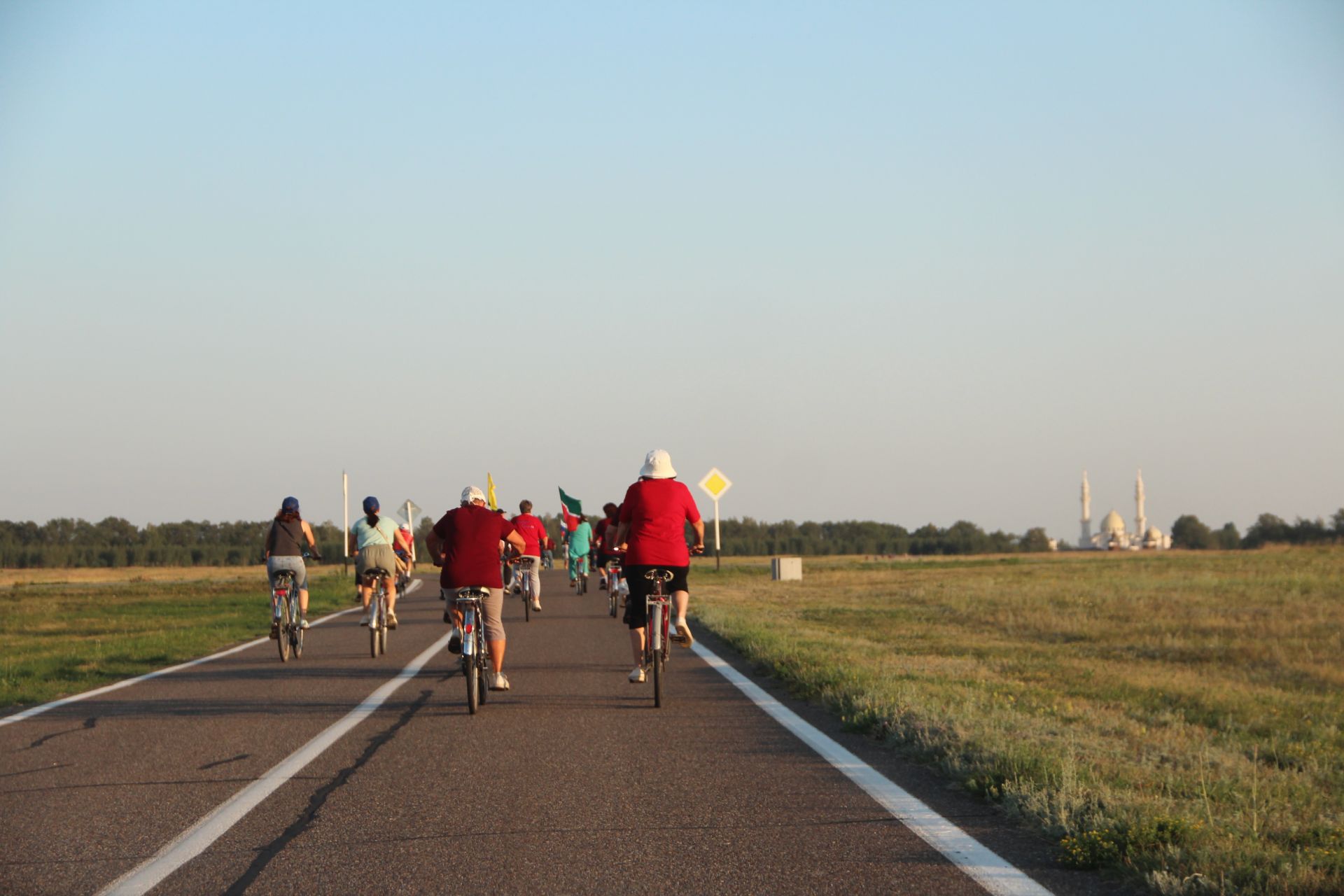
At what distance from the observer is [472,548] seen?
11.8 m

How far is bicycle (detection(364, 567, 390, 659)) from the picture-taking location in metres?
17.2

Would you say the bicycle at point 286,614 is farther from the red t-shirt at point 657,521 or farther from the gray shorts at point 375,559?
the red t-shirt at point 657,521

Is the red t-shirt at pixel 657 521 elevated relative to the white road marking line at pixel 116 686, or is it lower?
elevated

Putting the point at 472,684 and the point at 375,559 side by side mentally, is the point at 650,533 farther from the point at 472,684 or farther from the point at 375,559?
the point at 375,559

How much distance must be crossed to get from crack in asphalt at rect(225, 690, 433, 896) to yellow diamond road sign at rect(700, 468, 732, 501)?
31.1 m

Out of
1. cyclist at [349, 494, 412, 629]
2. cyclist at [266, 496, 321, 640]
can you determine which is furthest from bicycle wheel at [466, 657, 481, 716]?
cyclist at [349, 494, 412, 629]

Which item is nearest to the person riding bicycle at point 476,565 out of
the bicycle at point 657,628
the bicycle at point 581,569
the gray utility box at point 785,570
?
the bicycle at point 657,628

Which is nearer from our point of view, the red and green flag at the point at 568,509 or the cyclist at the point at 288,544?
the cyclist at the point at 288,544

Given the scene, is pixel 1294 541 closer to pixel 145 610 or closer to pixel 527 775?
pixel 145 610

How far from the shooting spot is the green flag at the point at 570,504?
33188 mm

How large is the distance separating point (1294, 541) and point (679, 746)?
A: 97.0m

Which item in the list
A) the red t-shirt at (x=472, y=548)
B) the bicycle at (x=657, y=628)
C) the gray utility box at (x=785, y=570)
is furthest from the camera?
the gray utility box at (x=785, y=570)

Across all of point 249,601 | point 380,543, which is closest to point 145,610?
point 249,601

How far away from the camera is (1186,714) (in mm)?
14992
